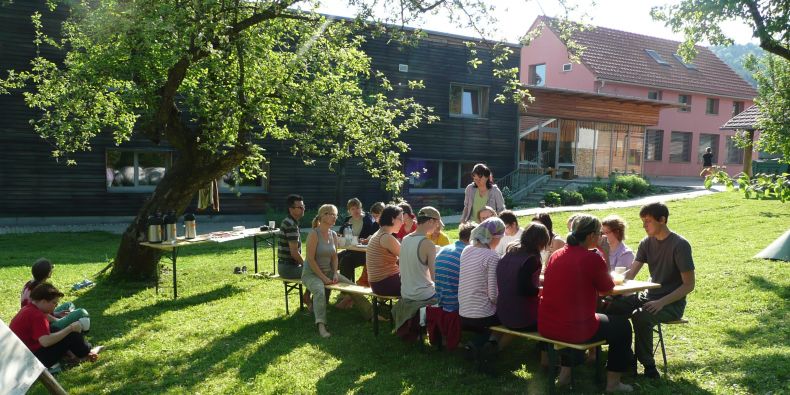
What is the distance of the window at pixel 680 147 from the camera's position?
34.1 meters

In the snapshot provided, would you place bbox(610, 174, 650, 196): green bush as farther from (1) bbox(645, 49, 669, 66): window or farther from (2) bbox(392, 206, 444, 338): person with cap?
(2) bbox(392, 206, 444, 338): person with cap

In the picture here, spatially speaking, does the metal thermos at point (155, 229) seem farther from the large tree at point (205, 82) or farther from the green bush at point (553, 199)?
Answer: the green bush at point (553, 199)

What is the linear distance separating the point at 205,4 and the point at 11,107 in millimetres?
13341

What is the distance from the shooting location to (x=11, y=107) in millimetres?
17422

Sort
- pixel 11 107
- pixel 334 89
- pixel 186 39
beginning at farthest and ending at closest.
Answer: pixel 11 107 < pixel 334 89 < pixel 186 39

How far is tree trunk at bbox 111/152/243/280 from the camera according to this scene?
9.80 metres

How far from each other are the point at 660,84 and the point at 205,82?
29350mm

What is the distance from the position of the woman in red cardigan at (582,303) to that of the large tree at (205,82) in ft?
13.8

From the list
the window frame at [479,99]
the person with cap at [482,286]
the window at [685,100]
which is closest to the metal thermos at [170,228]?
the person with cap at [482,286]

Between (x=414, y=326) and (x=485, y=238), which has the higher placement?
(x=485, y=238)

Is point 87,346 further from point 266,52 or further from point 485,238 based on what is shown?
point 266,52

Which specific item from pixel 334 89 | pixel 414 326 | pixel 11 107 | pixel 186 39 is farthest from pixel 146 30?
pixel 11 107

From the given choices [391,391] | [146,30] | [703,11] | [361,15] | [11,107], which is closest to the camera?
[391,391]

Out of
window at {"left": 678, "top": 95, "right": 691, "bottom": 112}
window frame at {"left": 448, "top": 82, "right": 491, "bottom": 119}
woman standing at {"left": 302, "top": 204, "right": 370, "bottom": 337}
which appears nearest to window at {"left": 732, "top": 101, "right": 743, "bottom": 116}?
window at {"left": 678, "top": 95, "right": 691, "bottom": 112}
